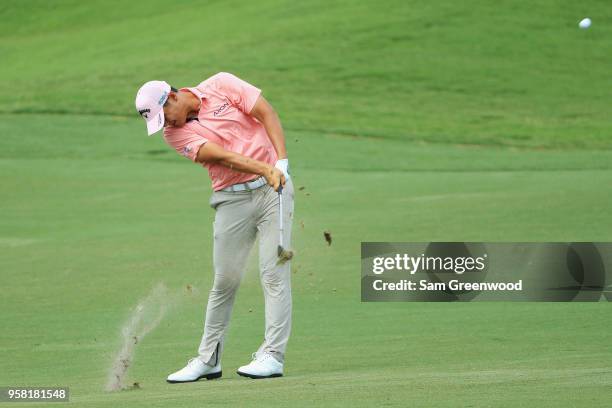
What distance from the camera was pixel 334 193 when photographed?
64.4 feet

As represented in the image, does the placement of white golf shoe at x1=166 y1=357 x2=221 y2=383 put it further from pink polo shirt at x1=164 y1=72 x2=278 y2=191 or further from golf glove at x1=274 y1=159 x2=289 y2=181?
golf glove at x1=274 y1=159 x2=289 y2=181

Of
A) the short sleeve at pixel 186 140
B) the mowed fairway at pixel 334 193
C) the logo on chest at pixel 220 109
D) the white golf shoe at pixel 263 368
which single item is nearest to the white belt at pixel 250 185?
the short sleeve at pixel 186 140

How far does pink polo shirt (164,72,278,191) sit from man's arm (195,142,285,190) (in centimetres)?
17

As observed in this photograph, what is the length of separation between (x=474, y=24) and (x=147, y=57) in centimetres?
1131

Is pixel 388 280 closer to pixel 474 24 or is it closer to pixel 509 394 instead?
pixel 509 394

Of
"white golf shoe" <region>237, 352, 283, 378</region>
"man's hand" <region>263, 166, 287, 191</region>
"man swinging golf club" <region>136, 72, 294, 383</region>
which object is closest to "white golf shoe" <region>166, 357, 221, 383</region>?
"man swinging golf club" <region>136, 72, 294, 383</region>

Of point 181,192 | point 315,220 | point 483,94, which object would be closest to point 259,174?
point 315,220

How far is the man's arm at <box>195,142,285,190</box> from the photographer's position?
7656mm

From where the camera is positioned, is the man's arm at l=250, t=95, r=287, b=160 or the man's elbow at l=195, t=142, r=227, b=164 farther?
the man's arm at l=250, t=95, r=287, b=160

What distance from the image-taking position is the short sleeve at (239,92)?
7875 millimetres

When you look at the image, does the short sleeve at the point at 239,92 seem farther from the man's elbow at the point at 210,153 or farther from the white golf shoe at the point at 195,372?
the white golf shoe at the point at 195,372

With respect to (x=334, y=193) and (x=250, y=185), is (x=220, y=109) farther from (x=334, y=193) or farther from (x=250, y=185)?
(x=334, y=193)

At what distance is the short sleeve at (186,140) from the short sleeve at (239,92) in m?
0.31

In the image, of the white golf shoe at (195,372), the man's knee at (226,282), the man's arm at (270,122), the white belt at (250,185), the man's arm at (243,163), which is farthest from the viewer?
the man's knee at (226,282)
